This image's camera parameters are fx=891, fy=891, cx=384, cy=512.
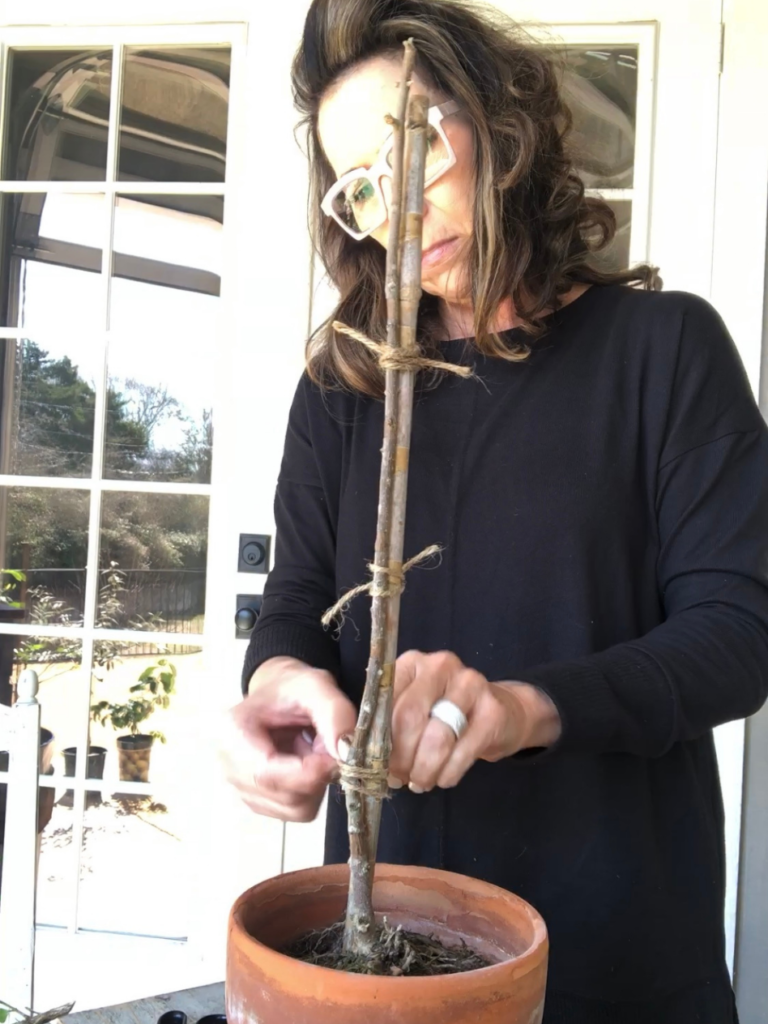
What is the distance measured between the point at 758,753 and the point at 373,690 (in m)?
1.47

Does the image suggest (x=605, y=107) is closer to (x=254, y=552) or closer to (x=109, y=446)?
(x=254, y=552)

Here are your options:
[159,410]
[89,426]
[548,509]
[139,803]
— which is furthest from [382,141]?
[139,803]

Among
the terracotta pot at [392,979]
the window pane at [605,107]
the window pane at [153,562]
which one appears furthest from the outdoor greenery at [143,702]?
the terracotta pot at [392,979]

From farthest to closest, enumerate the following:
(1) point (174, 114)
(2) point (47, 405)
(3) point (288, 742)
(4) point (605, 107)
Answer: (2) point (47, 405)
(1) point (174, 114)
(4) point (605, 107)
(3) point (288, 742)

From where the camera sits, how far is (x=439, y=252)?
0.86m

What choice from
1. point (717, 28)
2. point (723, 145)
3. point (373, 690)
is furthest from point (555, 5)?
point (373, 690)

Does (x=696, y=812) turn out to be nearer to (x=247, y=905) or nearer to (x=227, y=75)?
(x=247, y=905)

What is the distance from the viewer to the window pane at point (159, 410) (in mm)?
2023

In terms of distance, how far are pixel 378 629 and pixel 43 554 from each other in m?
1.80

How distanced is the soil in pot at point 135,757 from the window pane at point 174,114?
4.28ft

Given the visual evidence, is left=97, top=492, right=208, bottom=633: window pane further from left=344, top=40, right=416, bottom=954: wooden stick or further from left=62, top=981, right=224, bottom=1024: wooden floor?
left=344, top=40, right=416, bottom=954: wooden stick

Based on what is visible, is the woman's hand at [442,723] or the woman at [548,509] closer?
the woman's hand at [442,723]

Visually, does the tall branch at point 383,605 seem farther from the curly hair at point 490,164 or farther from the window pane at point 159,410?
the window pane at point 159,410

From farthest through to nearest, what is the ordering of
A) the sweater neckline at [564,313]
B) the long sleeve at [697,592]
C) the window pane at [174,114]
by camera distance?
the window pane at [174,114]
the sweater neckline at [564,313]
the long sleeve at [697,592]
